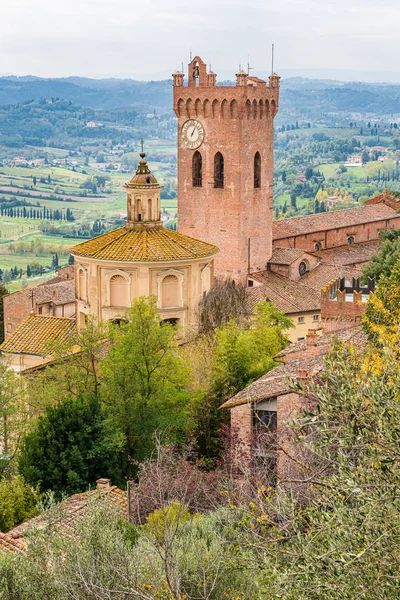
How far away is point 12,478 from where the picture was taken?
2980cm

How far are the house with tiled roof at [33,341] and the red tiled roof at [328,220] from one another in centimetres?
2285

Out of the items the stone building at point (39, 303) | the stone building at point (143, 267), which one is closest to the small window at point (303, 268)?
the stone building at point (39, 303)

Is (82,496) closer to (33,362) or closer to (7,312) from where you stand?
(33,362)

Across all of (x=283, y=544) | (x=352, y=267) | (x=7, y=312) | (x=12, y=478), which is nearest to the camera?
(x=283, y=544)

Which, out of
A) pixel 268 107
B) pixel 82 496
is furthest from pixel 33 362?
pixel 268 107

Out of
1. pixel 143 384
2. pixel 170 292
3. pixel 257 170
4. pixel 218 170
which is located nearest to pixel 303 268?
pixel 257 170

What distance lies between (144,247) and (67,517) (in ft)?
55.0

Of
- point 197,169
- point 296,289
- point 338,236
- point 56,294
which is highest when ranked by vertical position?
point 197,169

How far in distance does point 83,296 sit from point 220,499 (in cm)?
1521

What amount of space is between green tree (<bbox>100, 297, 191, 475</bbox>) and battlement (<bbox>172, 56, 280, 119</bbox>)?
939 inches

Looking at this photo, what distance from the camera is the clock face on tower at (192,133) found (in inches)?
2181

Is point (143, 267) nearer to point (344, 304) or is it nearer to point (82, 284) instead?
point (82, 284)

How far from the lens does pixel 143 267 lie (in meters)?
37.6

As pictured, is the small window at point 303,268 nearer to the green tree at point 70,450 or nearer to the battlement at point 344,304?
the battlement at point 344,304
